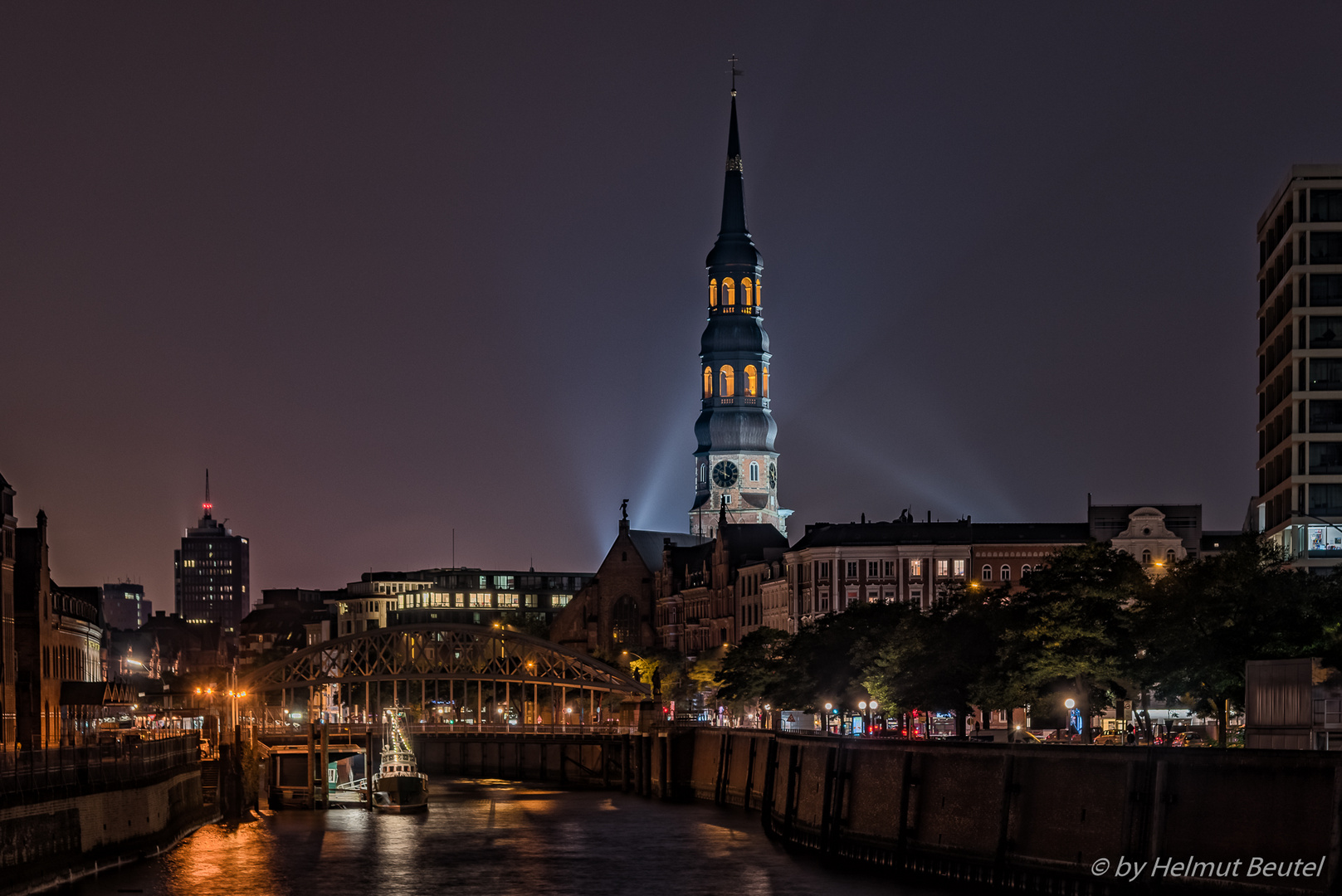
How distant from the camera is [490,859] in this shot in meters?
102

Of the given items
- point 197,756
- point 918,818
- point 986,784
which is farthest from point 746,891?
point 197,756

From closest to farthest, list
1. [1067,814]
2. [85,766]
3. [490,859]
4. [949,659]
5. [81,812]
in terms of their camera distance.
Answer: [1067,814] → [85,766] → [81,812] → [490,859] → [949,659]

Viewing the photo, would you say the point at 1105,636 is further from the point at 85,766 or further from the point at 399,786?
the point at 399,786

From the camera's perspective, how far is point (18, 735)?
12338 cm

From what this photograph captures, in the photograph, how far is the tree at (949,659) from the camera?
11750 cm

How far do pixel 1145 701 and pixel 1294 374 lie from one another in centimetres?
4057

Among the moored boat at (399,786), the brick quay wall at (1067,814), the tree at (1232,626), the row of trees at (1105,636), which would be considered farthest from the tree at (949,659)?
the moored boat at (399,786)

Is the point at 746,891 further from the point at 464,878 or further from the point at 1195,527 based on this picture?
the point at 1195,527

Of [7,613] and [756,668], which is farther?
[756,668]

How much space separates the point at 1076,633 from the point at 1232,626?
11.2 metres

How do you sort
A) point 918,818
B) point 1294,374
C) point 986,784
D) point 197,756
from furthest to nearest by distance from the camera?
→ point 1294,374
point 197,756
point 918,818
point 986,784

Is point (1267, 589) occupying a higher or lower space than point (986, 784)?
higher

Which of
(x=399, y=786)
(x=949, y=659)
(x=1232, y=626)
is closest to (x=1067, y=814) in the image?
(x=1232, y=626)

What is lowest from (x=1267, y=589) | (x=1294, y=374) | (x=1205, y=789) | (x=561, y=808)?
(x=561, y=808)
